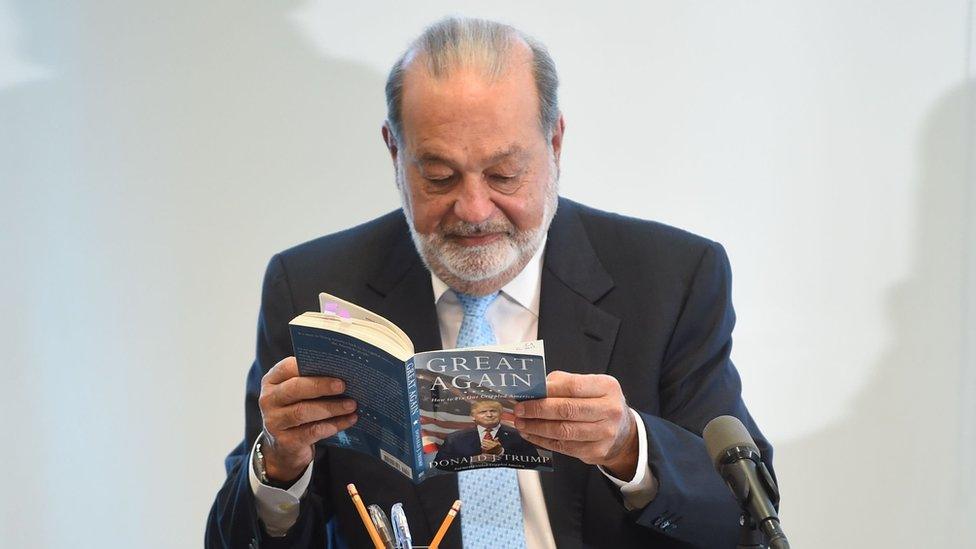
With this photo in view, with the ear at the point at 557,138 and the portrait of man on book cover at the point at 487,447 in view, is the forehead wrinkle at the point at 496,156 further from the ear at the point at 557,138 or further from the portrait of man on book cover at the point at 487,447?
the portrait of man on book cover at the point at 487,447

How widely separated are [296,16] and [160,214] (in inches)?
28.0

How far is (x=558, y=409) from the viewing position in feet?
6.43

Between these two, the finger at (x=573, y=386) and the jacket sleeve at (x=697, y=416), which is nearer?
the finger at (x=573, y=386)

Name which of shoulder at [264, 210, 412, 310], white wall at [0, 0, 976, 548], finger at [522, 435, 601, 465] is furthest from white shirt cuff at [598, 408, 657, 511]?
white wall at [0, 0, 976, 548]

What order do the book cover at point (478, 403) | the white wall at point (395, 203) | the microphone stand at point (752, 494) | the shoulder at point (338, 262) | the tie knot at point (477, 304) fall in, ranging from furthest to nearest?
1. the white wall at point (395, 203)
2. the shoulder at point (338, 262)
3. the tie knot at point (477, 304)
4. the book cover at point (478, 403)
5. the microphone stand at point (752, 494)

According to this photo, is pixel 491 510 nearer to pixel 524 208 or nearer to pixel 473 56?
pixel 524 208

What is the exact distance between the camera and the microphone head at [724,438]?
1.70m

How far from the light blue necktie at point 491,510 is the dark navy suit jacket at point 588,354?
0.03 metres

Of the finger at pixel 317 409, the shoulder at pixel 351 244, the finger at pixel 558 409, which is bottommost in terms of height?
the finger at pixel 558 409

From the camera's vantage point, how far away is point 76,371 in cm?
347

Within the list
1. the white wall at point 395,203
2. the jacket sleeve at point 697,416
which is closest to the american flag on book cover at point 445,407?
the jacket sleeve at point 697,416

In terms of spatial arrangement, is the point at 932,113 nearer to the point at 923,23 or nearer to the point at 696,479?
the point at 923,23

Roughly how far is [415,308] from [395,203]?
1.03 m

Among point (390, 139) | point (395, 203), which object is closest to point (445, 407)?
point (390, 139)
